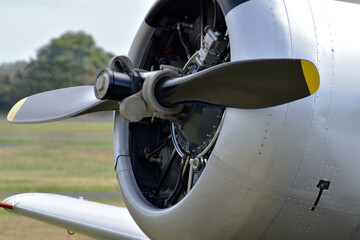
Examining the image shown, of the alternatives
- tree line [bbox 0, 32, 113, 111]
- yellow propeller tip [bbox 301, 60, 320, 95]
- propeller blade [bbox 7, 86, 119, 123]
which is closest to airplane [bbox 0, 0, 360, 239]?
yellow propeller tip [bbox 301, 60, 320, 95]

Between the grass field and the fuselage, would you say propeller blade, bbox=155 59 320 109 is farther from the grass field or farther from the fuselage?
the grass field

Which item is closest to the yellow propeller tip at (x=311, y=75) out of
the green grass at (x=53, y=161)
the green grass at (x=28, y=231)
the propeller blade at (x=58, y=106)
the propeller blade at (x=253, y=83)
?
the propeller blade at (x=253, y=83)

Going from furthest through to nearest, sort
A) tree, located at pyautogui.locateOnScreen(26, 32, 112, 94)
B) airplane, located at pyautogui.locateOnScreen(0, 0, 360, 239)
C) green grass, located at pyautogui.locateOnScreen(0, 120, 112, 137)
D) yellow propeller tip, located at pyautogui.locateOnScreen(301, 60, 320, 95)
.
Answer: tree, located at pyautogui.locateOnScreen(26, 32, 112, 94)
green grass, located at pyautogui.locateOnScreen(0, 120, 112, 137)
airplane, located at pyautogui.locateOnScreen(0, 0, 360, 239)
yellow propeller tip, located at pyautogui.locateOnScreen(301, 60, 320, 95)

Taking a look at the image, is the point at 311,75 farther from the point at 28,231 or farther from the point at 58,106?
the point at 28,231

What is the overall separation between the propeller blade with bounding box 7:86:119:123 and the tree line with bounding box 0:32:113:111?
46.9 feet

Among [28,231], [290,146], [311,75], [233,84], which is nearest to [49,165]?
[28,231]

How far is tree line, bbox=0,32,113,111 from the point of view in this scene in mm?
21391

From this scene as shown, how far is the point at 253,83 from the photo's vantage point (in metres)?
3.92

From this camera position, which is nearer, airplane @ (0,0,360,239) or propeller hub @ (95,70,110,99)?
airplane @ (0,0,360,239)

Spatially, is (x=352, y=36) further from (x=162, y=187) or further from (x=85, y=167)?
(x=85, y=167)

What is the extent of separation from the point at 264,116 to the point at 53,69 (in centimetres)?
2241

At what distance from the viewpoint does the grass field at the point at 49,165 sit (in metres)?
9.97

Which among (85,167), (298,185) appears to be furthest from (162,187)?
(85,167)

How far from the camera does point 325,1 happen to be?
4.24 metres
